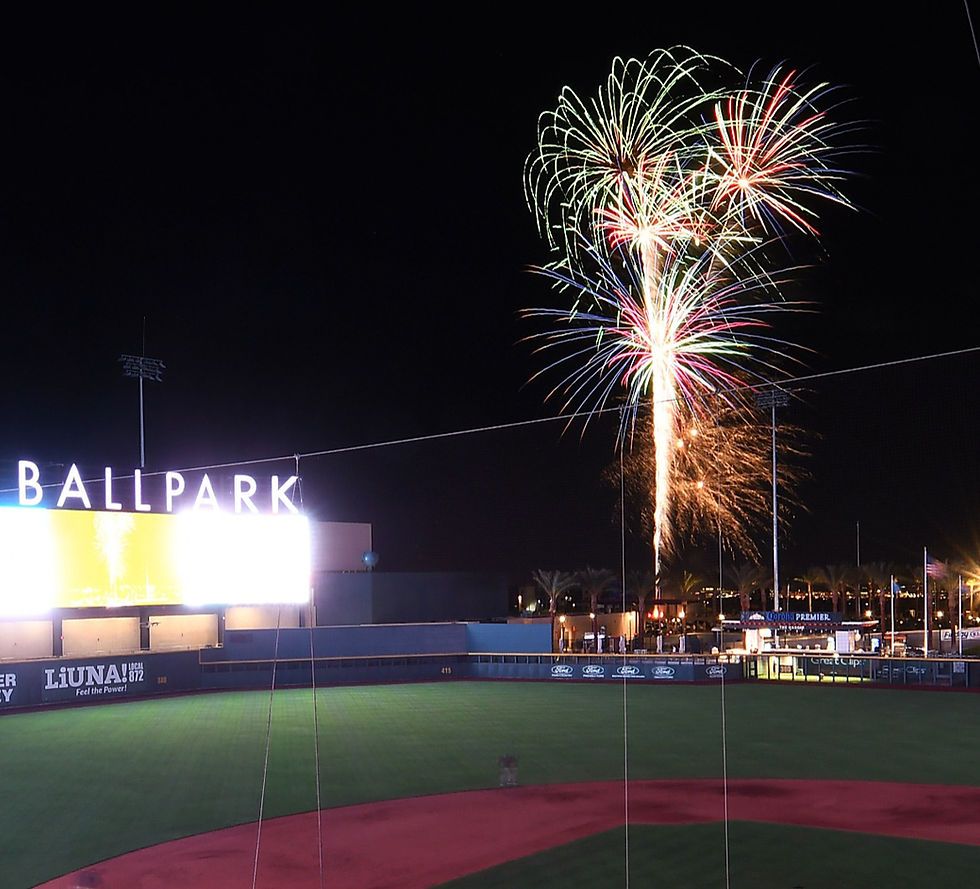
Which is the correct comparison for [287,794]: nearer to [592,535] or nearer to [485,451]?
[485,451]

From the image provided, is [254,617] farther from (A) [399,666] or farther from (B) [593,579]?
(B) [593,579]

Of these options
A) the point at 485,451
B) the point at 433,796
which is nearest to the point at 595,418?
the point at 485,451

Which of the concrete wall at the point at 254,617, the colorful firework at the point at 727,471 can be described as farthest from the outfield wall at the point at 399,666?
the colorful firework at the point at 727,471

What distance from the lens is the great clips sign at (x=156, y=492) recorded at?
1298 inches

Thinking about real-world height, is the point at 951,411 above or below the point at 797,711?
above

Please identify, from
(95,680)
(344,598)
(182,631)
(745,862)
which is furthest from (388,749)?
(344,598)

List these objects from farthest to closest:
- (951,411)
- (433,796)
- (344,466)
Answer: (344,466), (951,411), (433,796)

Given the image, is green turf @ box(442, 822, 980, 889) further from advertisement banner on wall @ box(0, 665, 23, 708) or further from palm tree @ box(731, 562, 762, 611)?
palm tree @ box(731, 562, 762, 611)

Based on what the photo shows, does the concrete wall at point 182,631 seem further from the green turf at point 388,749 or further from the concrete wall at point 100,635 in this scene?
the green turf at point 388,749

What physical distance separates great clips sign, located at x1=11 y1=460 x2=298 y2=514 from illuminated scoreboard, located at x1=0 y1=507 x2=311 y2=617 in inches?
29.8

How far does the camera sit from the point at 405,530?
5559cm

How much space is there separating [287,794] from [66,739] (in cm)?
872

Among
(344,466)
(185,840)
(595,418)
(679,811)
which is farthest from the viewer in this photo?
(344,466)

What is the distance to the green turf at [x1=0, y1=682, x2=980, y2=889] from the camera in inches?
640
